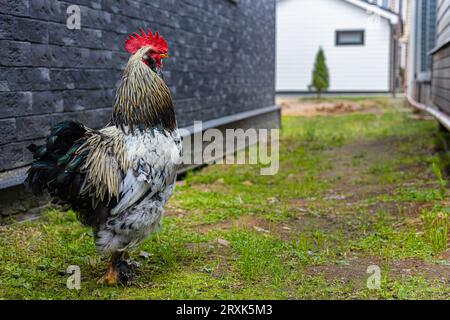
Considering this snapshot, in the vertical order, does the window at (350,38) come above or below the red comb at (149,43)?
above

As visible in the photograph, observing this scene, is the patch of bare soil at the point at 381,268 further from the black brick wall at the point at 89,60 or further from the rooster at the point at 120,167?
the black brick wall at the point at 89,60

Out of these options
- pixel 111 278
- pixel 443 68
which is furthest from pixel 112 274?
pixel 443 68

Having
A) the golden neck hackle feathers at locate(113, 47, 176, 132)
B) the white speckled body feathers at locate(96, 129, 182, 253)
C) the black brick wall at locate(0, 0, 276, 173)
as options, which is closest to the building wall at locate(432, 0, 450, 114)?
the black brick wall at locate(0, 0, 276, 173)

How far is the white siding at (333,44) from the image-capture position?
93.9 ft

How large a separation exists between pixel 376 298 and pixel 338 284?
1.28ft

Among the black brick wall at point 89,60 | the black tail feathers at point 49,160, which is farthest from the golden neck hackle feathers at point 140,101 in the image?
the black brick wall at point 89,60

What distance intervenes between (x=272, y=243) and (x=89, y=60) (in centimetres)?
319

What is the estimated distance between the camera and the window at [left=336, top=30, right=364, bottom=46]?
2895 cm

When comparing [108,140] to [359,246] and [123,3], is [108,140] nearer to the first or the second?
[359,246]

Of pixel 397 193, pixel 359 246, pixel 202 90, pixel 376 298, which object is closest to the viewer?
pixel 376 298

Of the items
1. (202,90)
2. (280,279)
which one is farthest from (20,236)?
(202,90)

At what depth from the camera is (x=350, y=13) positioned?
95.9 feet

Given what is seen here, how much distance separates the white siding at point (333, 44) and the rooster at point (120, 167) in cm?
2618

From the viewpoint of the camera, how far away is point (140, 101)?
4277mm
